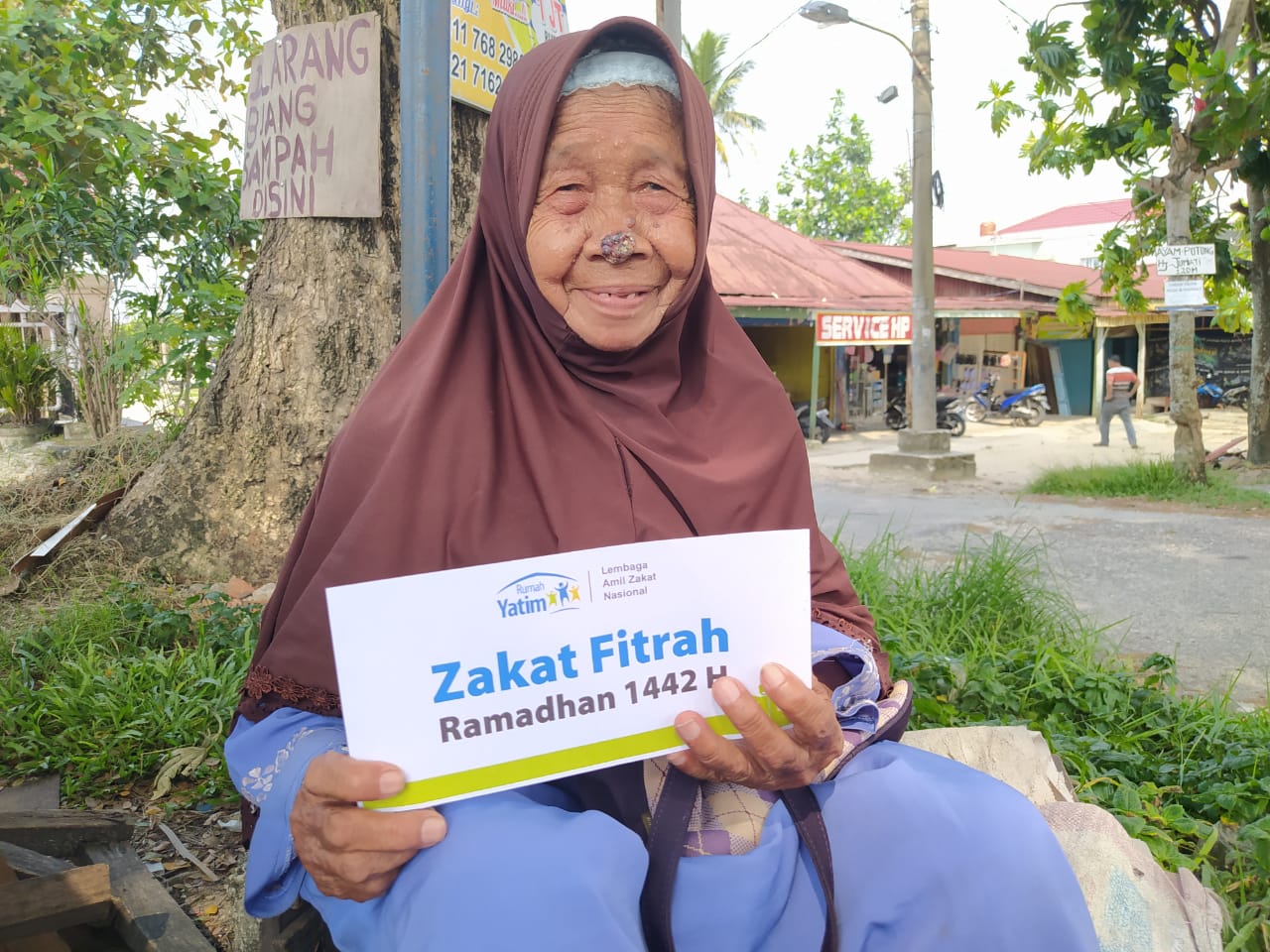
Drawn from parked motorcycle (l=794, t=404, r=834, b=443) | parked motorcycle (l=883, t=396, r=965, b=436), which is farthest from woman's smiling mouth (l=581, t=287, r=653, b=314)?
parked motorcycle (l=883, t=396, r=965, b=436)

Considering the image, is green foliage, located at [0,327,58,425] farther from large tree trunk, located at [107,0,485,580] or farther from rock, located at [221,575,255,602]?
rock, located at [221,575,255,602]

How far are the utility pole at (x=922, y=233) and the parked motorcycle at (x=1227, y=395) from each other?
14.0m

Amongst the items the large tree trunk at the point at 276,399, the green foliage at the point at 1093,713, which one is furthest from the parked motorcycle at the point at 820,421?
the large tree trunk at the point at 276,399

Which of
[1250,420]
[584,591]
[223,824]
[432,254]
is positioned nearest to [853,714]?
[584,591]

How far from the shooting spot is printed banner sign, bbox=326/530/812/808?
107cm

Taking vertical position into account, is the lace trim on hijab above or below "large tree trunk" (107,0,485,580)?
below

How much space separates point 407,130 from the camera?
1.99m

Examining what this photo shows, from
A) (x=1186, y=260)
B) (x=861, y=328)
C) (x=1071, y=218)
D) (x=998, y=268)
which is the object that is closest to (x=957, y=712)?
(x=1186, y=260)

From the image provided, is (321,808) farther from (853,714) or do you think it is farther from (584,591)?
(853,714)

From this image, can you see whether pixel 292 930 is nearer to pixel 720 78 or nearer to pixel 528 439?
pixel 528 439

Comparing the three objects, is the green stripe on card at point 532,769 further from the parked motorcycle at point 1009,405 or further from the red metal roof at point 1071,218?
the red metal roof at point 1071,218

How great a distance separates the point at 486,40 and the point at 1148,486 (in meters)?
8.83

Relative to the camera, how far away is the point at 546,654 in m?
1.12

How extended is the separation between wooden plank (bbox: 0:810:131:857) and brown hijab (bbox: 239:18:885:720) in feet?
3.06
